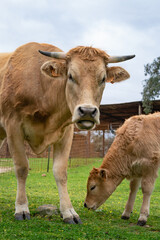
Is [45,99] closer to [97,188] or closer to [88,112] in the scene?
[88,112]

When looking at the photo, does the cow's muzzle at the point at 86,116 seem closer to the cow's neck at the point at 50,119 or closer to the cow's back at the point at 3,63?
the cow's neck at the point at 50,119

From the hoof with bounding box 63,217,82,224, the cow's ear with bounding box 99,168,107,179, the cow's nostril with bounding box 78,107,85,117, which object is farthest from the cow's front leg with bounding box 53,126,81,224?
the cow's nostril with bounding box 78,107,85,117

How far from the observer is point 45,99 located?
4867 millimetres

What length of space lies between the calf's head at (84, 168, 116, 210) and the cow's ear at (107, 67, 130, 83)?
2069mm

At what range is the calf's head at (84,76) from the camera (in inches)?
151

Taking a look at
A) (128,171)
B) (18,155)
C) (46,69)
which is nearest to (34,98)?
(46,69)

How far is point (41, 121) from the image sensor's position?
492cm

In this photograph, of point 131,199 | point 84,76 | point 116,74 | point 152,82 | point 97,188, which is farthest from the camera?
point 152,82

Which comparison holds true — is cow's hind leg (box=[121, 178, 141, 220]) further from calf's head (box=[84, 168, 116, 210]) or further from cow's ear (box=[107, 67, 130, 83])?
cow's ear (box=[107, 67, 130, 83])

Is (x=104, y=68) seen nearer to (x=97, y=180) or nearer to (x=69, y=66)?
(x=69, y=66)

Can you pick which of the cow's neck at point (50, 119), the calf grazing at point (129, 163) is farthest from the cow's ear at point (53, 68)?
the calf grazing at point (129, 163)

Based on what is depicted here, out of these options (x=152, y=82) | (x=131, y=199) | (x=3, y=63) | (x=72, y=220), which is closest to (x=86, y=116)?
(x=72, y=220)

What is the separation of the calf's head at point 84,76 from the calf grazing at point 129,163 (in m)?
1.73

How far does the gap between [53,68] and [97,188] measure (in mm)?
2782
